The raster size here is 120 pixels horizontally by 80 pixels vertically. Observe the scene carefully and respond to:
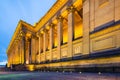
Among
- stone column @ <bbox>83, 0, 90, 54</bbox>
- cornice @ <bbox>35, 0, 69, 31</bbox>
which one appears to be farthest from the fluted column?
stone column @ <bbox>83, 0, 90, 54</bbox>

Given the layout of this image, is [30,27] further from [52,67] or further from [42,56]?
[52,67]

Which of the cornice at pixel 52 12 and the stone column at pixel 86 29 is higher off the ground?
the cornice at pixel 52 12

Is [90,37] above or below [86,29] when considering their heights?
below

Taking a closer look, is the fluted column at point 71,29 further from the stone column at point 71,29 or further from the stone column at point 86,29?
the stone column at point 86,29

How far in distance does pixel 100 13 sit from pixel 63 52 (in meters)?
9.75

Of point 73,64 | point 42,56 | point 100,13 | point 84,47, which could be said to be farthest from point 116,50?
point 42,56

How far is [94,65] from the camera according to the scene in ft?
49.9

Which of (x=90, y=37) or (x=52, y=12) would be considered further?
(x=52, y=12)

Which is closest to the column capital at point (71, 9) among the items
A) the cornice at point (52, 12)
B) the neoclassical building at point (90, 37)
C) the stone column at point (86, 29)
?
the neoclassical building at point (90, 37)

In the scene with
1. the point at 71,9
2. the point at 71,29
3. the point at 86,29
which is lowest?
the point at 86,29

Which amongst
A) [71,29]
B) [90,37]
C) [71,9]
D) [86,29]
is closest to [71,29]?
[71,29]

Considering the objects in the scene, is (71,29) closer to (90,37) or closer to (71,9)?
(71,9)

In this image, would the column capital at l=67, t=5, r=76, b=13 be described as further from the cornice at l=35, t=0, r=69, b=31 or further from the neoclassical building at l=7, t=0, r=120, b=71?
the cornice at l=35, t=0, r=69, b=31

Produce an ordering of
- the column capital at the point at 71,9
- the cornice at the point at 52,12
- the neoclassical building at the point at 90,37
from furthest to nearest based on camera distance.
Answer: the cornice at the point at 52,12, the column capital at the point at 71,9, the neoclassical building at the point at 90,37
